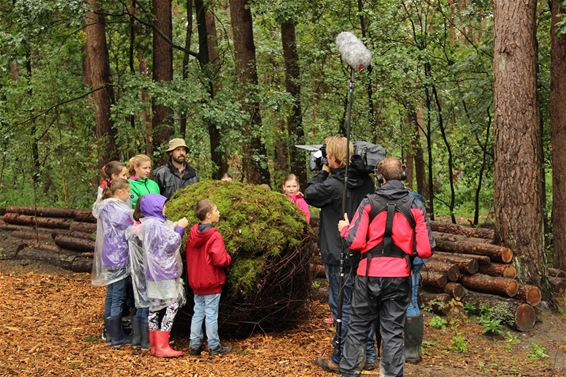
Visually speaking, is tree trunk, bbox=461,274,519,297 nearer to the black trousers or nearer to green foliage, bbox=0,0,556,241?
the black trousers

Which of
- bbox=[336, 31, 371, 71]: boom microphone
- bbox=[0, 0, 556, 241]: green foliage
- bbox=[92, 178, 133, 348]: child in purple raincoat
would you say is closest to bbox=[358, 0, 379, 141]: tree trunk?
bbox=[0, 0, 556, 241]: green foliage

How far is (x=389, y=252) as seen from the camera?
18.2 ft

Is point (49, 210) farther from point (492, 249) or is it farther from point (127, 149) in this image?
point (492, 249)

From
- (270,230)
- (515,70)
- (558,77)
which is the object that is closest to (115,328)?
(270,230)

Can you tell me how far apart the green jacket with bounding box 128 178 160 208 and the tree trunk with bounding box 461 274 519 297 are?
428 centimetres

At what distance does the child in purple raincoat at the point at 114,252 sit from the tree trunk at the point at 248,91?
4882mm

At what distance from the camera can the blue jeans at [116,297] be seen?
7113 mm

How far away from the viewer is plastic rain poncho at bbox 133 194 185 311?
6.59 metres

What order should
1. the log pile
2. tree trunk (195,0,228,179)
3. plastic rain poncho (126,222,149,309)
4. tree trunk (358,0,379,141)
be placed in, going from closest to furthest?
1. plastic rain poncho (126,222,149,309)
2. the log pile
3. tree trunk (195,0,228,179)
4. tree trunk (358,0,379,141)

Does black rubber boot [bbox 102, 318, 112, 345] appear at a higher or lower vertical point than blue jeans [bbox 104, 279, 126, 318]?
lower

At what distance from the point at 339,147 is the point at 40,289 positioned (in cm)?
623

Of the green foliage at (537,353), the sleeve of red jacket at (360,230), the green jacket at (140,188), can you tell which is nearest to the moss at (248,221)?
the green jacket at (140,188)

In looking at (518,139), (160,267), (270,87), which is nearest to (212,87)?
(270,87)

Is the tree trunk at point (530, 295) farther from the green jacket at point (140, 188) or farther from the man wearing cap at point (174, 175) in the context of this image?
the green jacket at point (140, 188)
